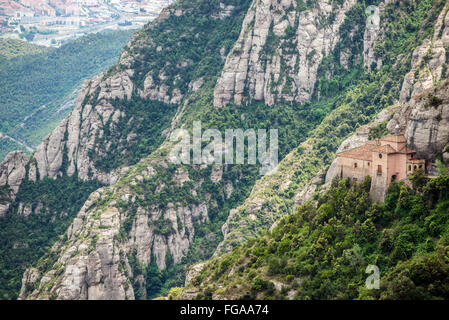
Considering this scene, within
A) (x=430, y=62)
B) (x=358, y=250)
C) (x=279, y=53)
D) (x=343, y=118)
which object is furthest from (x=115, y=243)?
(x=358, y=250)

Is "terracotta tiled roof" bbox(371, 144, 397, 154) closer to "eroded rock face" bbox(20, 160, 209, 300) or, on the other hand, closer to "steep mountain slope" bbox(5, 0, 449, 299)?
"steep mountain slope" bbox(5, 0, 449, 299)

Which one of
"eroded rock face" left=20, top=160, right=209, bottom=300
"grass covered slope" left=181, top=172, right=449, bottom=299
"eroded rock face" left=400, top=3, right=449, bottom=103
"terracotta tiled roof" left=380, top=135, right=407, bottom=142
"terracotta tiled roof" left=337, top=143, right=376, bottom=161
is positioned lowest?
"eroded rock face" left=20, top=160, right=209, bottom=300

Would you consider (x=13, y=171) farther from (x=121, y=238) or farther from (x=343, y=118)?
(x=343, y=118)

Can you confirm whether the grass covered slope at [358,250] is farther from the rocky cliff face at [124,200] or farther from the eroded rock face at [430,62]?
the rocky cliff face at [124,200]

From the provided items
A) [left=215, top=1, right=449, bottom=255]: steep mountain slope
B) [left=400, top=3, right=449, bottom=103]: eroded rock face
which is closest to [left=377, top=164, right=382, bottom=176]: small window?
[left=400, top=3, right=449, bottom=103]: eroded rock face

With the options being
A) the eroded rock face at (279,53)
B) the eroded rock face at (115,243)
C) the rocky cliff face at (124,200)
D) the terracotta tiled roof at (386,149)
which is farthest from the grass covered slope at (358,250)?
the eroded rock face at (279,53)

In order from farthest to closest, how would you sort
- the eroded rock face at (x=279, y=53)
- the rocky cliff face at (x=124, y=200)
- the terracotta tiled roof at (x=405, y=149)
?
the eroded rock face at (x=279, y=53)
the rocky cliff face at (x=124, y=200)
the terracotta tiled roof at (x=405, y=149)
